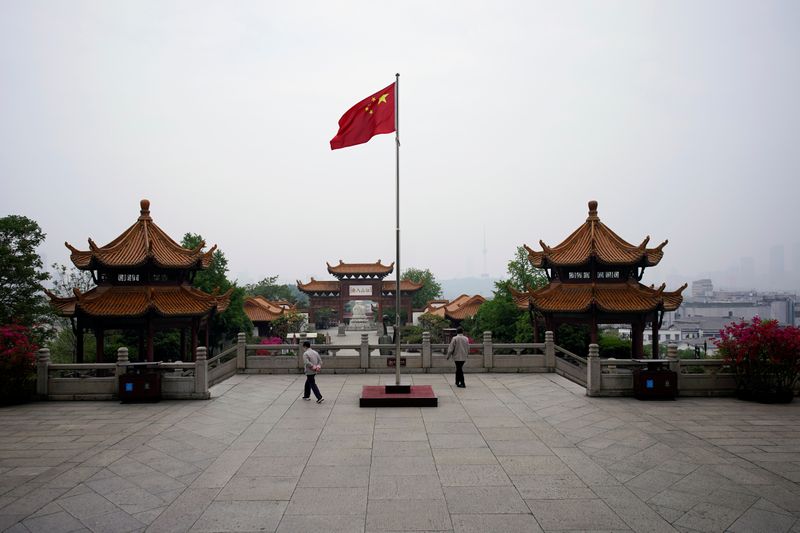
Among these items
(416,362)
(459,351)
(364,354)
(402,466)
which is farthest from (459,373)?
(402,466)

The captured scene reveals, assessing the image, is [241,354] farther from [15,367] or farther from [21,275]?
[21,275]

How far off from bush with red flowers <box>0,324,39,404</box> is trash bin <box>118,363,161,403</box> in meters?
2.61

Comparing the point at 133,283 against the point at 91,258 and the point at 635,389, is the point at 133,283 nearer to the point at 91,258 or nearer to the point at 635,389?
the point at 91,258

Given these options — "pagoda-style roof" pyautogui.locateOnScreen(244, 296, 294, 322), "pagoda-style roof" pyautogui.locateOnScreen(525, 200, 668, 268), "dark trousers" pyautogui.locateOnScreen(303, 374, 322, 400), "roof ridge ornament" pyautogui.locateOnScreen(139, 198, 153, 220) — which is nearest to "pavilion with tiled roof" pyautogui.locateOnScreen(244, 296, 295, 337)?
"pagoda-style roof" pyautogui.locateOnScreen(244, 296, 294, 322)

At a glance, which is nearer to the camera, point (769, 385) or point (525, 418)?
point (525, 418)

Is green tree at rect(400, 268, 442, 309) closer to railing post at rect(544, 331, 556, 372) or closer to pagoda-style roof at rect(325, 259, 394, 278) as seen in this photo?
pagoda-style roof at rect(325, 259, 394, 278)

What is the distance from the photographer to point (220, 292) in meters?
36.0

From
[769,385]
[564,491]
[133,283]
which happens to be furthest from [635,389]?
[133,283]

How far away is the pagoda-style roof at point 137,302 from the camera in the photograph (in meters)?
20.6

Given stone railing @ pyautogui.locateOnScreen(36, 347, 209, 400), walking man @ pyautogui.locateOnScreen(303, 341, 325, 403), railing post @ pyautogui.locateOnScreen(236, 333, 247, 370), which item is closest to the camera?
walking man @ pyautogui.locateOnScreen(303, 341, 325, 403)

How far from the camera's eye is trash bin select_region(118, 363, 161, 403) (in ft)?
44.8

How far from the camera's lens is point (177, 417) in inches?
477

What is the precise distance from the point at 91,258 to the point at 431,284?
74690 mm

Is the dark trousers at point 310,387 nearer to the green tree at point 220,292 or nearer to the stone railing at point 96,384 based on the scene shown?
the stone railing at point 96,384
